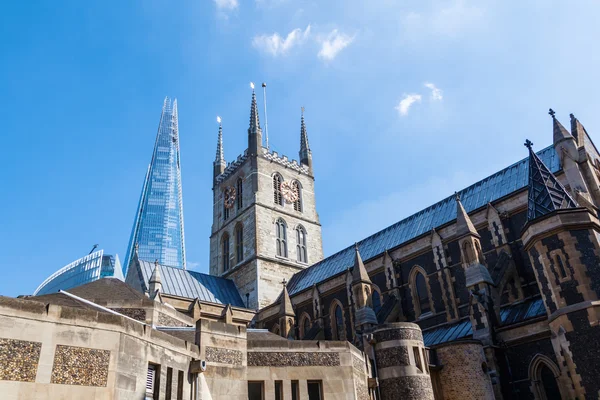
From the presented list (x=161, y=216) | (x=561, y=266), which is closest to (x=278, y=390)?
(x=561, y=266)

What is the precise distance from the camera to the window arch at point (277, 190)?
4903cm

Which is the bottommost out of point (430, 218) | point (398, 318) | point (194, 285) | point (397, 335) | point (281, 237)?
point (397, 335)

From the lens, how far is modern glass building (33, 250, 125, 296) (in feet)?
409

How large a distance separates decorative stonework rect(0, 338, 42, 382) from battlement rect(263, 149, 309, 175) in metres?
39.8

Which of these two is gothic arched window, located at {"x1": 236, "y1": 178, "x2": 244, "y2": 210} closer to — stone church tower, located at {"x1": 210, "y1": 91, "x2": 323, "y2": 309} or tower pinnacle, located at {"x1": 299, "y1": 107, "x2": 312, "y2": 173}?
stone church tower, located at {"x1": 210, "y1": 91, "x2": 323, "y2": 309}

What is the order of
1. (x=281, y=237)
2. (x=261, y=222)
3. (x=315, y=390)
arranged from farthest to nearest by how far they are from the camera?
1. (x=281, y=237)
2. (x=261, y=222)
3. (x=315, y=390)

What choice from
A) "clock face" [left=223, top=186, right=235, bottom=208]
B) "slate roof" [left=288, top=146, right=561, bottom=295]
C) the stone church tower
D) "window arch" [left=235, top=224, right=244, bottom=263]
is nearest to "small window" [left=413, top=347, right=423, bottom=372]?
"slate roof" [left=288, top=146, right=561, bottom=295]

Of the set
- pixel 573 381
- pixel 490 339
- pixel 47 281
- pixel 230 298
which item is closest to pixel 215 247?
pixel 230 298

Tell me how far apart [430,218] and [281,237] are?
16.8 m

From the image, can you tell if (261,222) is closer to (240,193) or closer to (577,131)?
(240,193)

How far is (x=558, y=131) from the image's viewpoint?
27.2 meters

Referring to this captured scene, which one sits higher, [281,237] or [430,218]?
[281,237]

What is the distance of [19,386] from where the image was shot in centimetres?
1072

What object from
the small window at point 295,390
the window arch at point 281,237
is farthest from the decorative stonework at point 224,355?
the window arch at point 281,237
